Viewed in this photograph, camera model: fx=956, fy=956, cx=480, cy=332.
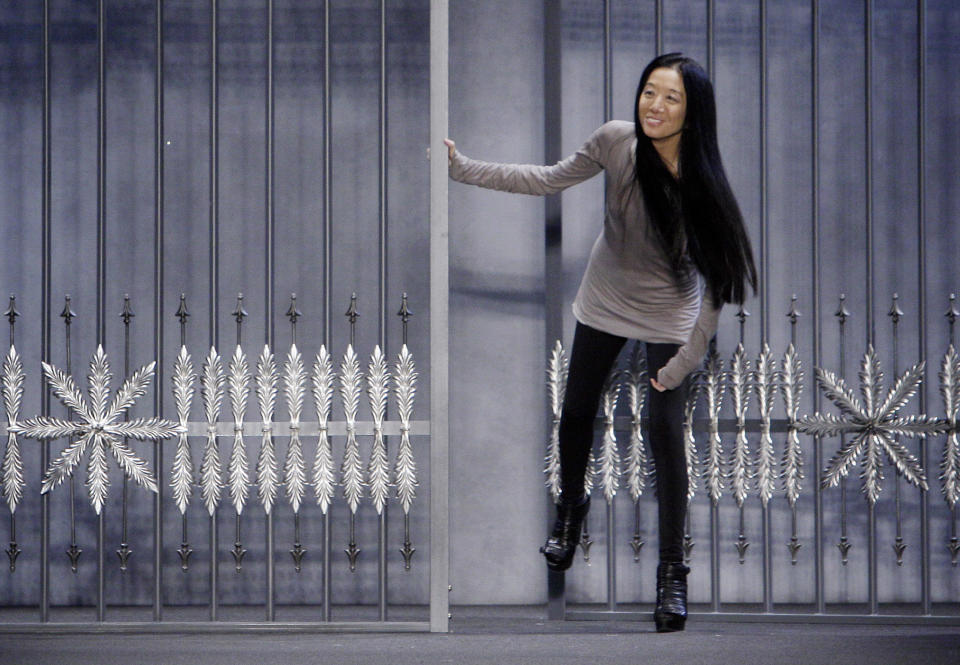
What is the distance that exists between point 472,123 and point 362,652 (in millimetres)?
1982

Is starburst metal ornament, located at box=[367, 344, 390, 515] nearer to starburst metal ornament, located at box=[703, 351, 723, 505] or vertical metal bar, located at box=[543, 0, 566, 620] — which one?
vertical metal bar, located at box=[543, 0, 566, 620]

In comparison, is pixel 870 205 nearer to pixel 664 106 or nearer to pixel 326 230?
pixel 664 106

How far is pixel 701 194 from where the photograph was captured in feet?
9.03

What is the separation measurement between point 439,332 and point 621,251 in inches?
24.2

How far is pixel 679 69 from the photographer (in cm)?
278

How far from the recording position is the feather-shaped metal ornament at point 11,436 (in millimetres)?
3039

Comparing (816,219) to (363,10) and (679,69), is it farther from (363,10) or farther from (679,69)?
(363,10)

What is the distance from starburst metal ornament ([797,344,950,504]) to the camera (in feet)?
10.6

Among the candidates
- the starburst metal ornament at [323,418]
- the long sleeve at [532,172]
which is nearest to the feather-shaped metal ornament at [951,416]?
the long sleeve at [532,172]

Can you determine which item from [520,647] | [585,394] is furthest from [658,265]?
[520,647]

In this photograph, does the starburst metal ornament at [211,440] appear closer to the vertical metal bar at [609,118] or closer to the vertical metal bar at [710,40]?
the vertical metal bar at [609,118]

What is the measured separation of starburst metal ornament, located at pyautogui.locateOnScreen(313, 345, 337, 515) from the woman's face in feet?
3.98

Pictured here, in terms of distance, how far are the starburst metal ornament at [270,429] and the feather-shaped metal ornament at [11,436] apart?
0.77 m

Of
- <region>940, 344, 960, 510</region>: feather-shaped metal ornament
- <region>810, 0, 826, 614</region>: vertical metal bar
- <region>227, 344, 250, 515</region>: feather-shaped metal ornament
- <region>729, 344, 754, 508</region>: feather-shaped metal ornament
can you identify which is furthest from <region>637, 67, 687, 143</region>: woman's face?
<region>227, 344, 250, 515</region>: feather-shaped metal ornament
